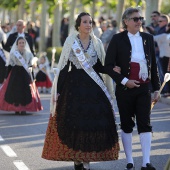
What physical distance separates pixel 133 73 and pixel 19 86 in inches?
284

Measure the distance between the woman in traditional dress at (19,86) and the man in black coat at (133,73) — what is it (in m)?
6.51

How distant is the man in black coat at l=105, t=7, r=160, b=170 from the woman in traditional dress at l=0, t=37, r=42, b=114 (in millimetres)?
6512

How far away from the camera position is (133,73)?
9617mm

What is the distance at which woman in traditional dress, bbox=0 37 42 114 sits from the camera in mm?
16219

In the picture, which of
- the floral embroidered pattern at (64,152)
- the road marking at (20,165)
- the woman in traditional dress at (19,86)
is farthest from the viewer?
the woman in traditional dress at (19,86)

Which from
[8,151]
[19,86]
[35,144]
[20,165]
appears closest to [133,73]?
[20,165]

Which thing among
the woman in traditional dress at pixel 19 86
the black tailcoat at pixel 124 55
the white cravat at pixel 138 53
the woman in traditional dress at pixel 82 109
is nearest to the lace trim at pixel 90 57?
the woman in traditional dress at pixel 82 109

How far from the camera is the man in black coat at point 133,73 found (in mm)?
9625

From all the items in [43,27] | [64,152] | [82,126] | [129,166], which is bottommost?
[43,27]

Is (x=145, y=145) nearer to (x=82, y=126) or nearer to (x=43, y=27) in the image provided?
(x=82, y=126)

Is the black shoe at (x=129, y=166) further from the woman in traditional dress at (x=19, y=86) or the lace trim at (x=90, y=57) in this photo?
the woman in traditional dress at (x=19, y=86)

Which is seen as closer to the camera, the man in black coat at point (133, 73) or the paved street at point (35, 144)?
the man in black coat at point (133, 73)

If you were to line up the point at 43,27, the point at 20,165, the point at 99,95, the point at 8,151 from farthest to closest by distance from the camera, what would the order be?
1. the point at 43,27
2. the point at 8,151
3. the point at 20,165
4. the point at 99,95

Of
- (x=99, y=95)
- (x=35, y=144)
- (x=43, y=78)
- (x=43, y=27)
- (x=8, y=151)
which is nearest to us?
(x=99, y=95)
